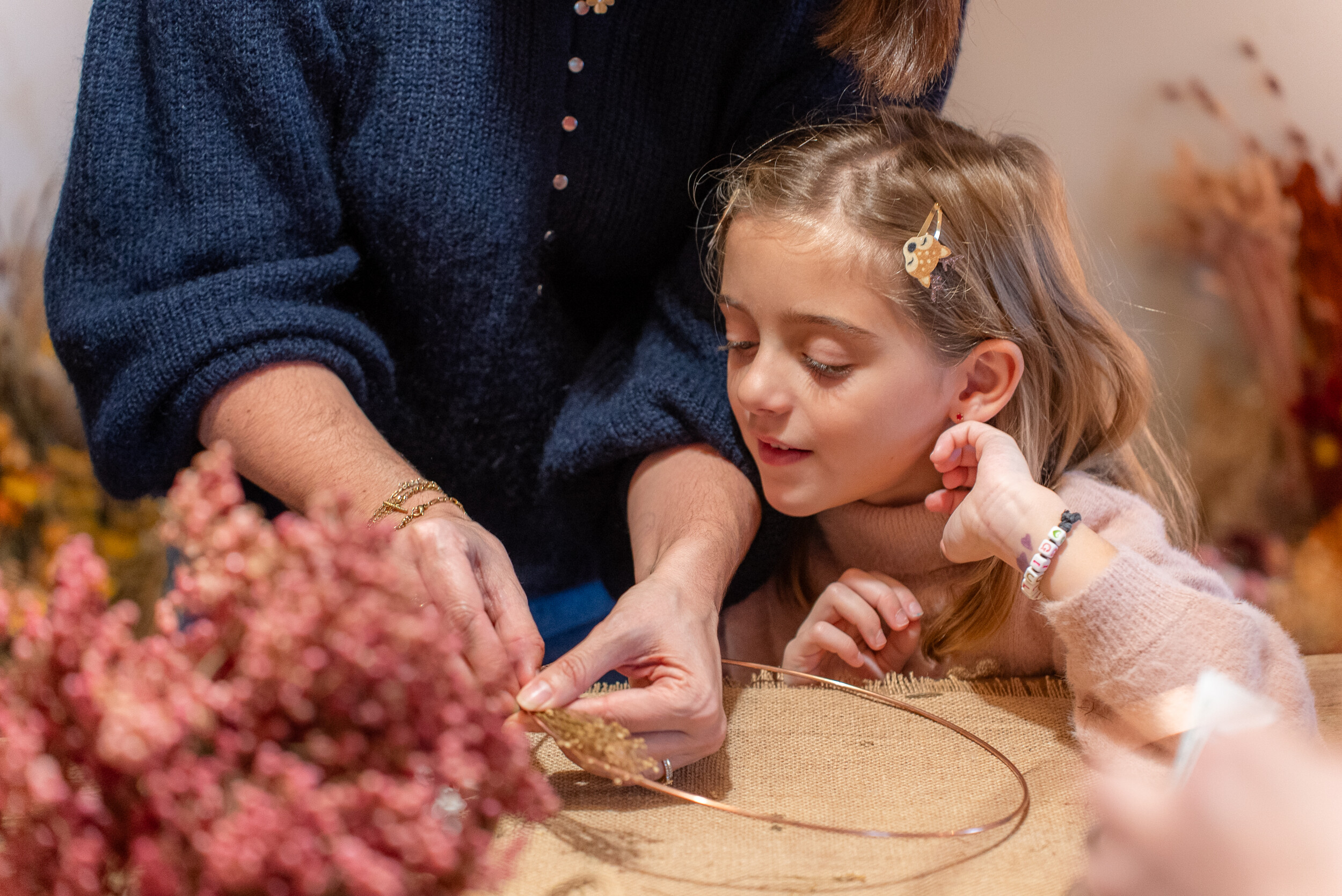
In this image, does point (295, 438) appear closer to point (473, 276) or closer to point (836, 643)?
point (473, 276)

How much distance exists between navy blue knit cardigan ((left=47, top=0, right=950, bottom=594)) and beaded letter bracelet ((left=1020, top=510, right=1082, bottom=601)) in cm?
33

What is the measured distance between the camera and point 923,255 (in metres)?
0.88

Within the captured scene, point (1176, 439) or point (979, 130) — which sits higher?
point (979, 130)

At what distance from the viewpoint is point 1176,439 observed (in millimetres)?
1206

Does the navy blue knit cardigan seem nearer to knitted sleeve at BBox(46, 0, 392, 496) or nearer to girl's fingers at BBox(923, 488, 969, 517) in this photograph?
knitted sleeve at BBox(46, 0, 392, 496)

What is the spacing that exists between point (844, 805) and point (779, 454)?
1.14 feet

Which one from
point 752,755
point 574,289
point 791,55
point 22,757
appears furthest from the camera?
point 574,289

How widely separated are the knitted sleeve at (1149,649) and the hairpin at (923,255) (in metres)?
0.28

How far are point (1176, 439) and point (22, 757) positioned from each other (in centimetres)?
120

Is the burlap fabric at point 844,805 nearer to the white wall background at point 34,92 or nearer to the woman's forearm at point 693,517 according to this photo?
the woman's forearm at point 693,517

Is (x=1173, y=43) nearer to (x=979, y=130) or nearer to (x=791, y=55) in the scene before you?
(x=979, y=130)

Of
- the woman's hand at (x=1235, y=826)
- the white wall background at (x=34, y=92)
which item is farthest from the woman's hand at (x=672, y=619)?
the white wall background at (x=34, y=92)

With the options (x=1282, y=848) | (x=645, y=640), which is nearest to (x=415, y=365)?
(x=645, y=640)

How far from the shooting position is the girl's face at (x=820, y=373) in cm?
88
